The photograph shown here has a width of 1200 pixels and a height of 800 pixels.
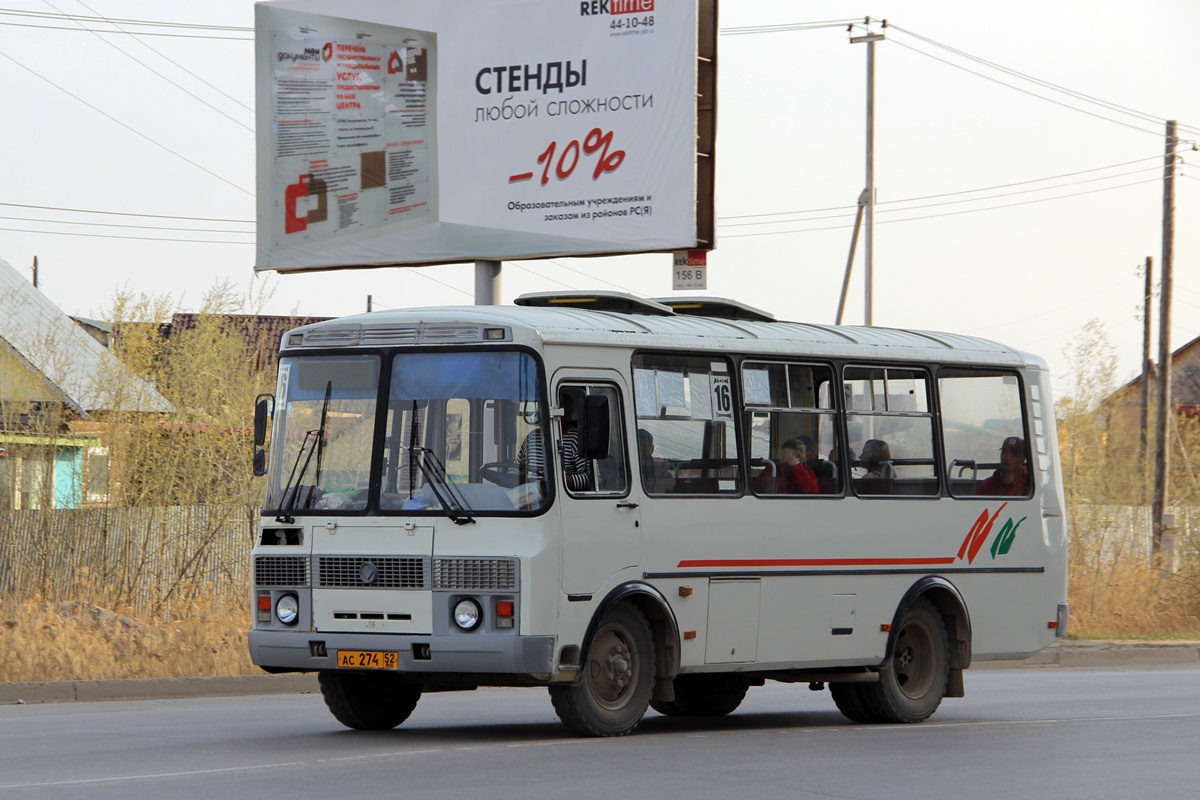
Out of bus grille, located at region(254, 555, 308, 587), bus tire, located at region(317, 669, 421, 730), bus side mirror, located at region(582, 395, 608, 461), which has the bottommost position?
bus tire, located at region(317, 669, 421, 730)

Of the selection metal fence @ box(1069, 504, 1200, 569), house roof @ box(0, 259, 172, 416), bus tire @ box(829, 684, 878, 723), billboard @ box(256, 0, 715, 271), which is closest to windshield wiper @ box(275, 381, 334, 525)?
bus tire @ box(829, 684, 878, 723)

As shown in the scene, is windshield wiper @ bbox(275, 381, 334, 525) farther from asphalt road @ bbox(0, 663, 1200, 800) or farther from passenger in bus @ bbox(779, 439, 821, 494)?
passenger in bus @ bbox(779, 439, 821, 494)

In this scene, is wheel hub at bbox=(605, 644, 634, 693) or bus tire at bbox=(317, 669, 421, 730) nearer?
wheel hub at bbox=(605, 644, 634, 693)

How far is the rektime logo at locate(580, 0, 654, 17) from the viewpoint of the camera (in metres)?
21.8

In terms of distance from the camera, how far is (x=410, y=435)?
37.8 ft

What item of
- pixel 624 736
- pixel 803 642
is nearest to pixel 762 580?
pixel 803 642

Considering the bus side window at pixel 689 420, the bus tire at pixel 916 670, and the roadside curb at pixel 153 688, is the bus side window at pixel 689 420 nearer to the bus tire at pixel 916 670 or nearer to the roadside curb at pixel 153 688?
the bus tire at pixel 916 670

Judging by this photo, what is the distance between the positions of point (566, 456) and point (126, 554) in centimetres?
1159

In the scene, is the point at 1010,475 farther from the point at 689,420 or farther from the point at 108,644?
the point at 108,644

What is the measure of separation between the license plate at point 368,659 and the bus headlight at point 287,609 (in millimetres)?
434

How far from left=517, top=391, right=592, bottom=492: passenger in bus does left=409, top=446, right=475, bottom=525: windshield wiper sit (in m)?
0.44

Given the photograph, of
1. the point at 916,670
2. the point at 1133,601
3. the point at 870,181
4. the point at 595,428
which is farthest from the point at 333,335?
the point at 870,181

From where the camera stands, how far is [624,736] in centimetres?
1191

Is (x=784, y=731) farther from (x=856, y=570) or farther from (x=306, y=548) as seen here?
(x=306, y=548)
